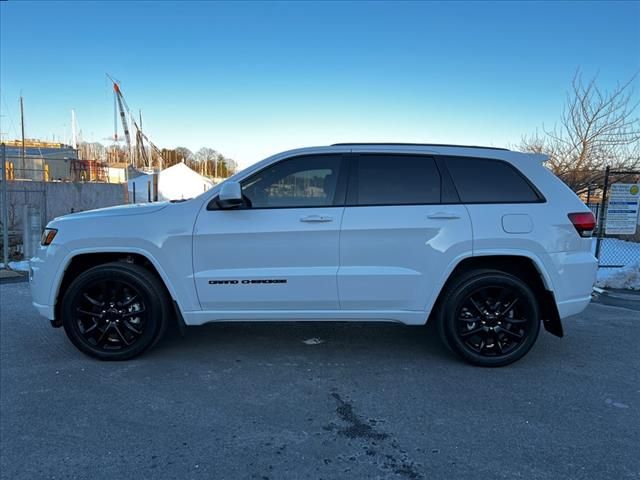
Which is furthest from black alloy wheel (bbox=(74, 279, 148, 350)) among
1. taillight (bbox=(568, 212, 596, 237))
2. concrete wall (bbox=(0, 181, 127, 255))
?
concrete wall (bbox=(0, 181, 127, 255))

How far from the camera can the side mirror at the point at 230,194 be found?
3.46 metres

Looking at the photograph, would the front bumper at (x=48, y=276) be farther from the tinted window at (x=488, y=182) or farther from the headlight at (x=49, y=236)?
the tinted window at (x=488, y=182)

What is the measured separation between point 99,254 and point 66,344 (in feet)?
3.89

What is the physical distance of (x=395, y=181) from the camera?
375cm

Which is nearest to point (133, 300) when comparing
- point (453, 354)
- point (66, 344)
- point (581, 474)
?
point (66, 344)

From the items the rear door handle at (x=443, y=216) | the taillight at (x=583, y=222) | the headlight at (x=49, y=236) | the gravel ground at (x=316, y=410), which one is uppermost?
the rear door handle at (x=443, y=216)

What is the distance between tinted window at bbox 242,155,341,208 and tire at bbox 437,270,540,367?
54.6 inches

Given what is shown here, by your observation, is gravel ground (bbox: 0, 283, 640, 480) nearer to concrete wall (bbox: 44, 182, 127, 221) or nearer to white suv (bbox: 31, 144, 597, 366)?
white suv (bbox: 31, 144, 597, 366)

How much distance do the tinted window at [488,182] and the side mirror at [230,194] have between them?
6.07 feet

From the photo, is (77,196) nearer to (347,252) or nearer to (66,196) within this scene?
(66,196)

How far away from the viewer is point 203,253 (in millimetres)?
3646

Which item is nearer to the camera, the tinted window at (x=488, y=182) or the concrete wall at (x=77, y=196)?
the tinted window at (x=488, y=182)

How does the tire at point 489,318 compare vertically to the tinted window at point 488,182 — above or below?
below

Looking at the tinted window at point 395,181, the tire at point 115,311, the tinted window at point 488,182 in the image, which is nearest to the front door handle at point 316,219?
the tinted window at point 395,181
